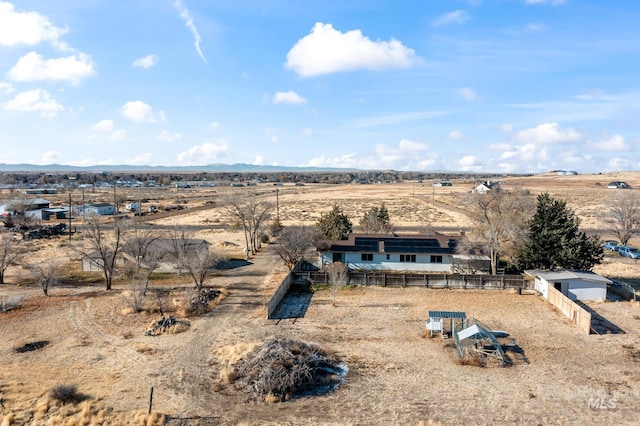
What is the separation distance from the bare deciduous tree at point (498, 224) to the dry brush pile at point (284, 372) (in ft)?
70.5

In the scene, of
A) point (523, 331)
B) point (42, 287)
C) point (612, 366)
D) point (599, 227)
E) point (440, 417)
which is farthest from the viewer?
point (599, 227)

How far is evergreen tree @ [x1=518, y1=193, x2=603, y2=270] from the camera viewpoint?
33656 millimetres

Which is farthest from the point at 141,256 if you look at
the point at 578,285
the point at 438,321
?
the point at 578,285

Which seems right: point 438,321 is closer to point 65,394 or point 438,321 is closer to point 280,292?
point 280,292

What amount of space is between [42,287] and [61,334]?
972cm

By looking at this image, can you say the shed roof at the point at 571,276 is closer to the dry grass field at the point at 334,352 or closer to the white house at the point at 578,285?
the white house at the point at 578,285

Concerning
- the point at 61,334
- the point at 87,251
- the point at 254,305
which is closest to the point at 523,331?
the point at 254,305

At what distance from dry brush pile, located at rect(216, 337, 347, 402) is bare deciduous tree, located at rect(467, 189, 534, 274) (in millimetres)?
21493

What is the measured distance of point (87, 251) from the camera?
1764 inches

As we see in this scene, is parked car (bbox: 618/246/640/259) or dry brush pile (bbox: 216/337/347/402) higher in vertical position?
parked car (bbox: 618/246/640/259)

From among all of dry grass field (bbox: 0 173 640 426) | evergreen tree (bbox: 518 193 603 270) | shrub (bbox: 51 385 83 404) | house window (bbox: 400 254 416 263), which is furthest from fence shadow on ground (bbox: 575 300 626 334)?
shrub (bbox: 51 385 83 404)

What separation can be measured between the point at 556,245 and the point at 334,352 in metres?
21.5

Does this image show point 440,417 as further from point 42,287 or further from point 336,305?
point 42,287

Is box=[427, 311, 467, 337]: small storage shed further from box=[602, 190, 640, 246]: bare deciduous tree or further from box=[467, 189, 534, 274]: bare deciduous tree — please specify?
box=[602, 190, 640, 246]: bare deciduous tree
